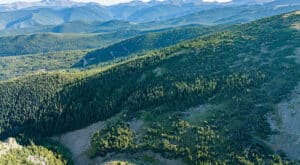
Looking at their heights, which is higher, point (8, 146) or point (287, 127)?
point (287, 127)

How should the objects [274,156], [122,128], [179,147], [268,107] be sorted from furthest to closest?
[122,128] < [268,107] < [179,147] < [274,156]

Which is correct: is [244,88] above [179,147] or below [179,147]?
above

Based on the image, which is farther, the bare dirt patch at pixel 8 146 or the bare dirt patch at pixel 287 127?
the bare dirt patch at pixel 8 146

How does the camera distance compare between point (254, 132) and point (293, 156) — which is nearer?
point (293, 156)

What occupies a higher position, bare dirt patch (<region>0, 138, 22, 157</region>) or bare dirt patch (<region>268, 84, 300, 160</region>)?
bare dirt patch (<region>268, 84, 300, 160</region>)

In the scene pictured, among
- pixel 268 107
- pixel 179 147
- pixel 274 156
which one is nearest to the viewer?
pixel 274 156

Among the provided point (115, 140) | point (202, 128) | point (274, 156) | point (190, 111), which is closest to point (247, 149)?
point (274, 156)

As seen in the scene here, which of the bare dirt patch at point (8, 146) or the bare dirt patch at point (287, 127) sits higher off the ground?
the bare dirt patch at point (287, 127)

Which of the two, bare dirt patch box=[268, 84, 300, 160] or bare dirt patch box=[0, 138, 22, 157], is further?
bare dirt patch box=[0, 138, 22, 157]

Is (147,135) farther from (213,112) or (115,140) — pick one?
(213,112)

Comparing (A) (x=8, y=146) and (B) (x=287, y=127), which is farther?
(A) (x=8, y=146)
